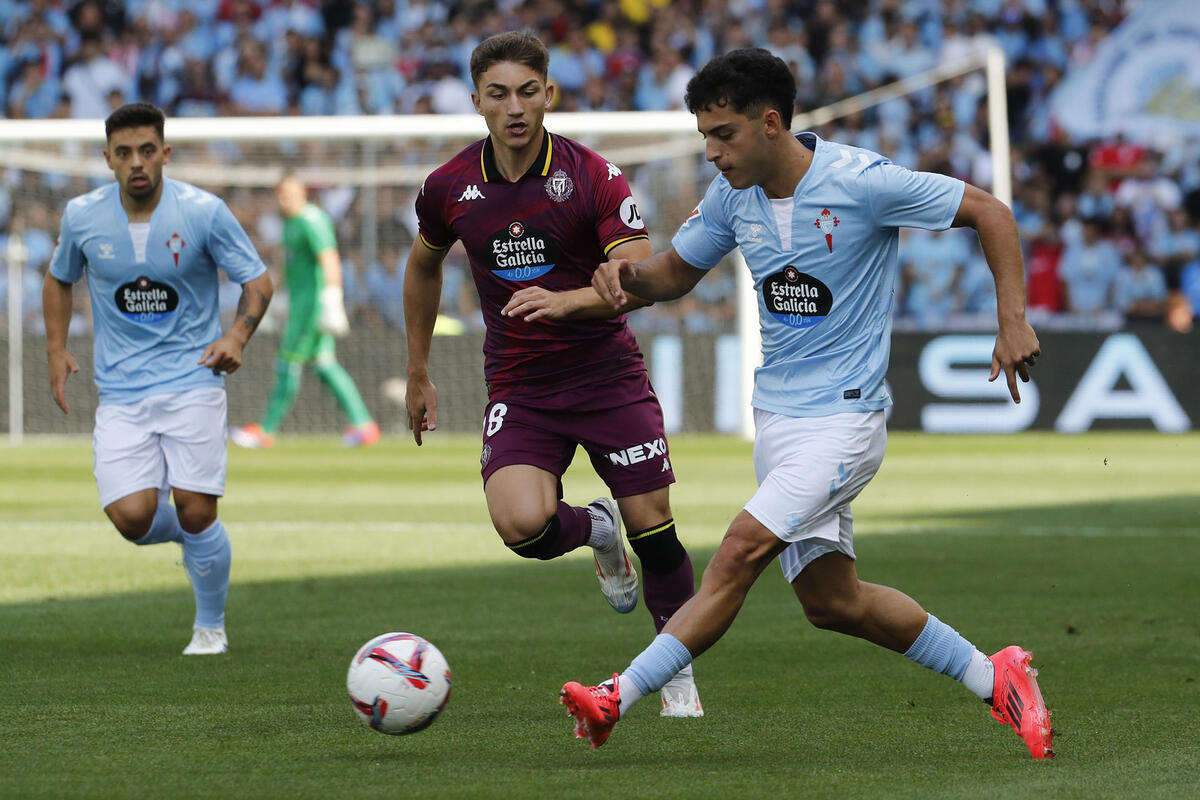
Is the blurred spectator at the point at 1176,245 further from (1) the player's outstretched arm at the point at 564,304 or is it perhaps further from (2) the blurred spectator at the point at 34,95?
(1) the player's outstretched arm at the point at 564,304

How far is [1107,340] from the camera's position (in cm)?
2031

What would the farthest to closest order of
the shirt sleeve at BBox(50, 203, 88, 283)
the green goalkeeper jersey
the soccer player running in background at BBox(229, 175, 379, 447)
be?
the green goalkeeper jersey → the soccer player running in background at BBox(229, 175, 379, 447) → the shirt sleeve at BBox(50, 203, 88, 283)

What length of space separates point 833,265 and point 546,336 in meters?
1.37

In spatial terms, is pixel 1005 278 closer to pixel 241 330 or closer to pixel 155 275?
pixel 241 330

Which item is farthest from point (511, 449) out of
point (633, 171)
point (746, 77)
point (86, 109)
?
point (86, 109)

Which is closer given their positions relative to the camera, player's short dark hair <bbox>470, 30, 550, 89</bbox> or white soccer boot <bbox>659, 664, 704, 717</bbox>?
white soccer boot <bbox>659, 664, 704, 717</bbox>

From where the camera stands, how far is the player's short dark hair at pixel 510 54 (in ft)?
20.3

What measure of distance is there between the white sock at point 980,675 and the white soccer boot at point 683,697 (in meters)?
0.94

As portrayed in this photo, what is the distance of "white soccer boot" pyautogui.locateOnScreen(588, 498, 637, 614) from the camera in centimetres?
675

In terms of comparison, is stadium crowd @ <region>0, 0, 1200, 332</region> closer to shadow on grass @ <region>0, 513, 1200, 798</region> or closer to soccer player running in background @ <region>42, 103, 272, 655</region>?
shadow on grass @ <region>0, 513, 1200, 798</region>

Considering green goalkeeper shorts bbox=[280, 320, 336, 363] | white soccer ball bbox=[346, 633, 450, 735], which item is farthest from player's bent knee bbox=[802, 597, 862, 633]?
green goalkeeper shorts bbox=[280, 320, 336, 363]

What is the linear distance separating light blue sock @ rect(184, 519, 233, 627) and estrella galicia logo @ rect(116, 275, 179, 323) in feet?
3.16

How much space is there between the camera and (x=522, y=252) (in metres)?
6.36

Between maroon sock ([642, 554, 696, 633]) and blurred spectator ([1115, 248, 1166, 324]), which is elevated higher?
blurred spectator ([1115, 248, 1166, 324])
